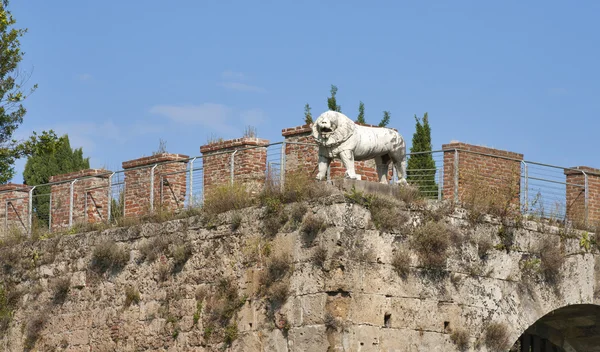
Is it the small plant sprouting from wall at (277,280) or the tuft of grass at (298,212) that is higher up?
the tuft of grass at (298,212)

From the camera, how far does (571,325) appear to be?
2473cm

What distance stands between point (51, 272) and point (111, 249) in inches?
76.1

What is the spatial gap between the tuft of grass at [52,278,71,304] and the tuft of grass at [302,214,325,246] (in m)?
5.88

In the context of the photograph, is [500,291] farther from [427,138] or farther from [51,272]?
[427,138]

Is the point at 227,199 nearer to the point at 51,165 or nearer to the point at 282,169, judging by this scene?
the point at 282,169

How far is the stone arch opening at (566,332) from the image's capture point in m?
24.2

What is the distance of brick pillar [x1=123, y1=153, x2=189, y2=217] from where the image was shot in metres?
25.0

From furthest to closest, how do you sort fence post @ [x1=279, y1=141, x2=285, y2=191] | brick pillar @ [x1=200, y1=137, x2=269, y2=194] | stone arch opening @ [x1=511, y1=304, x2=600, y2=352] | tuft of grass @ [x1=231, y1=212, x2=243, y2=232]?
1. stone arch opening @ [x1=511, y1=304, x2=600, y2=352]
2. brick pillar @ [x1=200, y1=137, x2=269, y2=194]
3. tuft of grass @ [x1=231, y1=212, x2=243, y2=232]
4. fence post @ [x1=279, y1=141, x2=285, y2=191]

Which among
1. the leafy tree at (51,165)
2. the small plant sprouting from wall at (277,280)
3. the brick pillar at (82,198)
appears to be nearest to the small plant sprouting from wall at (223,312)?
the small plant sprouting from wall at (277,280)

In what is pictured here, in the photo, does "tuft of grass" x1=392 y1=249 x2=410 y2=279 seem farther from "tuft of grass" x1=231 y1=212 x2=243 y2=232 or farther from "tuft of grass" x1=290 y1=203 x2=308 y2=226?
"tuft of grass" x1=231 y1=212 x2=243 y2=232

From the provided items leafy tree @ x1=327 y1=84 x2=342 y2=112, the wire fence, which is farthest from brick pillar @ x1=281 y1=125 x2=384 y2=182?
leafy tree @ x1=327 y1=84 x2=342 y2=112

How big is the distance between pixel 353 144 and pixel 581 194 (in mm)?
4949

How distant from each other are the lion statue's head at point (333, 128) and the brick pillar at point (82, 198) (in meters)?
6.14

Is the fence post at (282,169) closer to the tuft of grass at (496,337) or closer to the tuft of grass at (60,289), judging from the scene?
the tuft of grass at (496,337)
